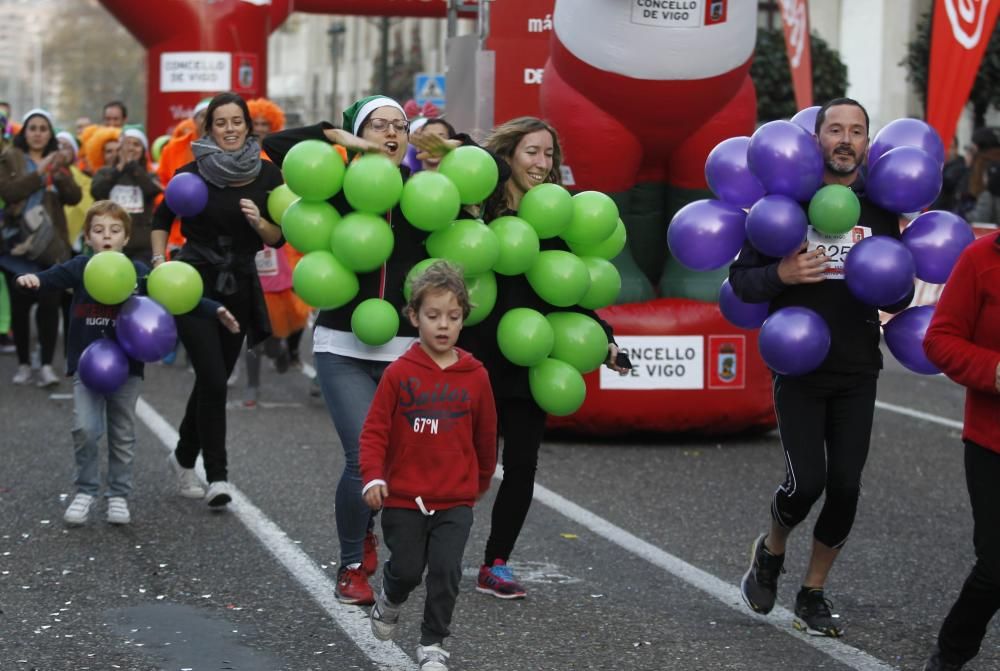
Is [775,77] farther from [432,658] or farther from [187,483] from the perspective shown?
[432,658]

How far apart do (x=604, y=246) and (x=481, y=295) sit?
0.70 metres

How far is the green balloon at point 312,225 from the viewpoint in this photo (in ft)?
19.6

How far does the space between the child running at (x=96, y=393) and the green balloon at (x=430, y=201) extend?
6.32 ft

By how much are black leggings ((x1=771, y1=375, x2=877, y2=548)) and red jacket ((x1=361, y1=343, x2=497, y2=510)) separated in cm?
128

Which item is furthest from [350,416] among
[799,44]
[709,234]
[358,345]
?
[799,44]

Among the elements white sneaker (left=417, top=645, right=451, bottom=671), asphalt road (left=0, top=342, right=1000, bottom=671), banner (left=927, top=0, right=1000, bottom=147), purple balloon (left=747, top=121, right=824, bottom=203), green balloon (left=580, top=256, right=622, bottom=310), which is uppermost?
banner (left=927, top=0, right=1000, bottom=147)

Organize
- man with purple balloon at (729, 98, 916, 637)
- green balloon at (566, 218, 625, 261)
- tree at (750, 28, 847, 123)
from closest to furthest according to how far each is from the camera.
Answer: man with purple balloon at (729, 98, 916, 637)
green balloon at (566, 218, 625, 261)
tree at (750, 28, 847, 123)

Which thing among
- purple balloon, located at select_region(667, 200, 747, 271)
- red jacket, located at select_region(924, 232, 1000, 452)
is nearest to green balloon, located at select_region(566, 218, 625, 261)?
purple balloon, located at select_region(667, 200, 747, 271)

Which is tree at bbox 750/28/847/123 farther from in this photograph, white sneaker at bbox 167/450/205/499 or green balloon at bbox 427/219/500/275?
green balloon at bbox 427/219/500/275

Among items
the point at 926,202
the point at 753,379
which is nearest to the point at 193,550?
the point at 926,202

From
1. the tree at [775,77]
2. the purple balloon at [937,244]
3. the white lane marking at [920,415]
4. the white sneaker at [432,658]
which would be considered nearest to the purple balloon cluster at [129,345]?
the white sneaker at [432,658]

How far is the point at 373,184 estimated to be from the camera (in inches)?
230

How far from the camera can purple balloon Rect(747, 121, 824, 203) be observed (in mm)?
5840

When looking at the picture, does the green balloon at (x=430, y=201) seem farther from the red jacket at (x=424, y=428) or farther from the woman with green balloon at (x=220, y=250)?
the woman with green balloon at (x=220, y=250)
